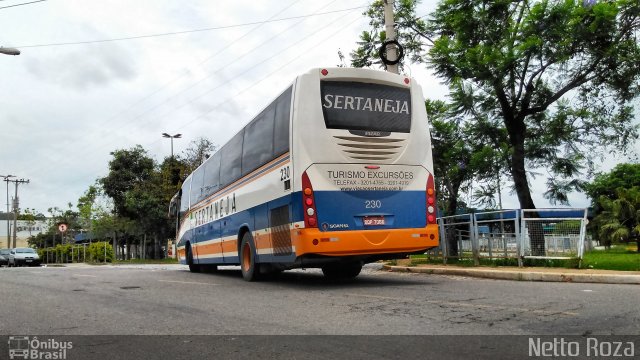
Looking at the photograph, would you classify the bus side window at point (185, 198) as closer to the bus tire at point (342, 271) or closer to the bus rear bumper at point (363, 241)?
the bus tire at point (342, 271)

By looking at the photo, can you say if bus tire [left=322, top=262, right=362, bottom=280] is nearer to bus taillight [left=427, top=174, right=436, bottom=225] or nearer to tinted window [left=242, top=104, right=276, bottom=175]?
bus taillight [left=427, top=174, right=436, bottom=225]

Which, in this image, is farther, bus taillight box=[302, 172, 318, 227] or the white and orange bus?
the white and orange bus

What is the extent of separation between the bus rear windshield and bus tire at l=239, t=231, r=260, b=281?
3745 millimetres

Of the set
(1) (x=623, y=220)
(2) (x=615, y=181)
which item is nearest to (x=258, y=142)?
(1) (x=623, y=220)

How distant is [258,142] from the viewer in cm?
1173

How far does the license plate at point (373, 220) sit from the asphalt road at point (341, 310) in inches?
47.4

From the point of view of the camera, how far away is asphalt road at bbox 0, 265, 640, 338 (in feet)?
18.4

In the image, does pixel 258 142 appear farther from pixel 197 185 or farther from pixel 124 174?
pixel 124 174

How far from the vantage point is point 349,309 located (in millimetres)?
7062

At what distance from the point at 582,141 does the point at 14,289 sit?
19009 millimetres

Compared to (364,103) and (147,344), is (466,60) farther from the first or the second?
(147,344)

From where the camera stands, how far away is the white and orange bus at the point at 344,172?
9719 millimetres

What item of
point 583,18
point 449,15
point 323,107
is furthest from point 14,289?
point 583,18

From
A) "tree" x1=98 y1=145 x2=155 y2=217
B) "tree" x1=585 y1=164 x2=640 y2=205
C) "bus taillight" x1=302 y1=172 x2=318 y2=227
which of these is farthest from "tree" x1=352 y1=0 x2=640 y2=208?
"tree" x1=585 y1=164 x2=640 y2=205
